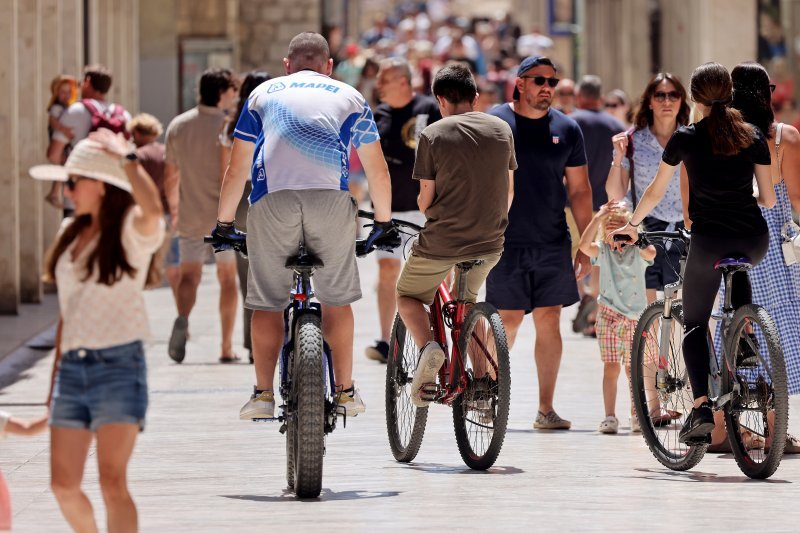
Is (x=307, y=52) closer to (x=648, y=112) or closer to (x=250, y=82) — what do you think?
(x=648, y=112)

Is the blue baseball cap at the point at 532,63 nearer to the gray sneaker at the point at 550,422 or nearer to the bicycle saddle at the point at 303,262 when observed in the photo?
the gray sneaker at the point at 550,422

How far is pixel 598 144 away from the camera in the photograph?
54.6ft

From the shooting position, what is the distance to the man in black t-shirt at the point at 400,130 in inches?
583

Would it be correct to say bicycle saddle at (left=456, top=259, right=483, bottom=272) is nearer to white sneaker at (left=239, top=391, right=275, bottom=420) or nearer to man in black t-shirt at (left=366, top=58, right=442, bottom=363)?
white sneaker at (left=239, top=391, right=275, bottom=420)

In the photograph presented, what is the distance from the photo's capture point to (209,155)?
49.3ft

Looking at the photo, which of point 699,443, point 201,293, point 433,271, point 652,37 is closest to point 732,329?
point 699,443

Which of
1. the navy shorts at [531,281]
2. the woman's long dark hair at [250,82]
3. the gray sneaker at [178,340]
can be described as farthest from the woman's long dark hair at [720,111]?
the gray sneaker at [178,340]

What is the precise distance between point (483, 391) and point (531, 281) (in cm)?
194

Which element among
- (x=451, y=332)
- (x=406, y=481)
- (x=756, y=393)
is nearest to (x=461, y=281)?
(x=451, y=332)

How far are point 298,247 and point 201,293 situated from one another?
12589mm

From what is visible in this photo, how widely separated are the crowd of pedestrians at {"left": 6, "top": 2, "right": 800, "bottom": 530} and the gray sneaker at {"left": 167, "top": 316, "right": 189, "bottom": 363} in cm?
101

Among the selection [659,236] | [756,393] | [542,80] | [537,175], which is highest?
[542,80]

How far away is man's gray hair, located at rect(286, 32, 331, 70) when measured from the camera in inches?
377

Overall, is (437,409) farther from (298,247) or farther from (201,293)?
(201,293)
